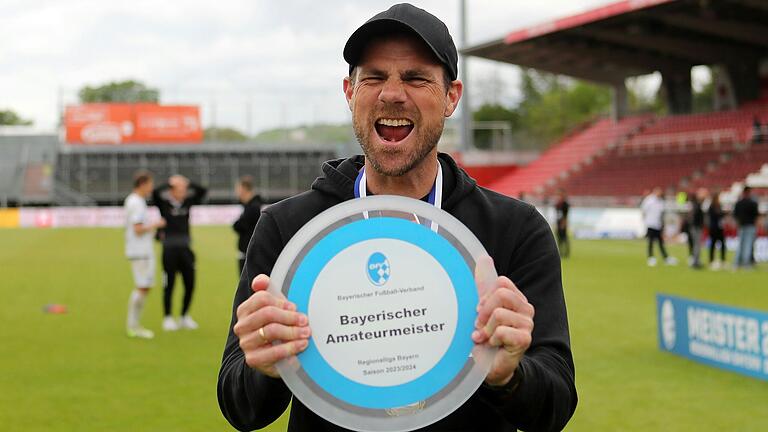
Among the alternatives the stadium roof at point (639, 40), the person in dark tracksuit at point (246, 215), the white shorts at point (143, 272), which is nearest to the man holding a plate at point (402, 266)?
the white shorts at point (143, 272)

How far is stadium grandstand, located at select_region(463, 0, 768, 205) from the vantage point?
36500 mm

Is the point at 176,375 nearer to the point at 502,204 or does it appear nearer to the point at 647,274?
the point at 502,204

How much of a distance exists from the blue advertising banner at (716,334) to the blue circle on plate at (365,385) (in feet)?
22.1

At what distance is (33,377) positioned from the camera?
28.1 feet

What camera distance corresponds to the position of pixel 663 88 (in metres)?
46.9

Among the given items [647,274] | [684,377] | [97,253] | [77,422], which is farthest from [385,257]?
[97,253]

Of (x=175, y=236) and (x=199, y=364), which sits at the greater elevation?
(x=175, y=236)

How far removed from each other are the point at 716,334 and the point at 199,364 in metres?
5.29

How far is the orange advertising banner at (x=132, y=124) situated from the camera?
56.7 metres

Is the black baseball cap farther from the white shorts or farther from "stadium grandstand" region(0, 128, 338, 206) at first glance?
"stadium grandstand" region(0, 128, 338, 206)

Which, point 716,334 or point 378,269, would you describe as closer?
point 378,269

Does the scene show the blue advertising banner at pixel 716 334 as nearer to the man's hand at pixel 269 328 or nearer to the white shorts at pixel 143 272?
the white shorts at pixel 143 272

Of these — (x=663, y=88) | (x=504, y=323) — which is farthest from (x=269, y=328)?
(x=663, y=88)

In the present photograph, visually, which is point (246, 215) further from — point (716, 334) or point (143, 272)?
point (716, 334)
